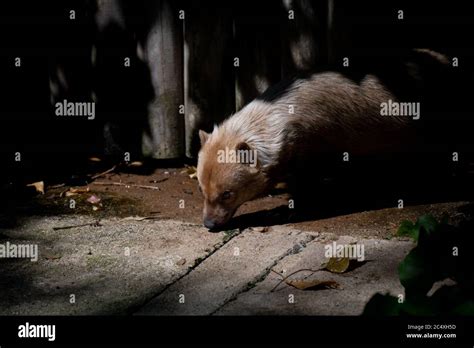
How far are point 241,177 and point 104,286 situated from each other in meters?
1.81

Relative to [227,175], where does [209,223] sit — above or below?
below

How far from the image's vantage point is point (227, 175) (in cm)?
626

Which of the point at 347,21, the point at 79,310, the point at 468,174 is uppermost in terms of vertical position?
the point at 347,21

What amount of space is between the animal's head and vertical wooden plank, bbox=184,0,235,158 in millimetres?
1055

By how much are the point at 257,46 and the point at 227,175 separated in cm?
153

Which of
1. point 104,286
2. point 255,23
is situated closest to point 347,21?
point 255,23

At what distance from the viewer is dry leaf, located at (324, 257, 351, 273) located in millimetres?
4953

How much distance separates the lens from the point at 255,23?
7105mm

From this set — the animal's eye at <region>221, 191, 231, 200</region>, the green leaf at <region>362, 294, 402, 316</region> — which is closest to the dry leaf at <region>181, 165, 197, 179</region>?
the animal's eye at <region>221, 191, 231, 200</region>

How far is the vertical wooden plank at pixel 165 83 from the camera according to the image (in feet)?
24.0

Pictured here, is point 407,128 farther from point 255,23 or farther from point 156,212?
point 156,212

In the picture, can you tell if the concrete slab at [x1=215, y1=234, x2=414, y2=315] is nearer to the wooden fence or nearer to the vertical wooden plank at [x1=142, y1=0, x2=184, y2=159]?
the wooden fence

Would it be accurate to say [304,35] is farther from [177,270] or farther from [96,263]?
[96,263]

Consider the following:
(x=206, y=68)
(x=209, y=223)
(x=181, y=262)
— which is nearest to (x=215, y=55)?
(x=206, y=68)
